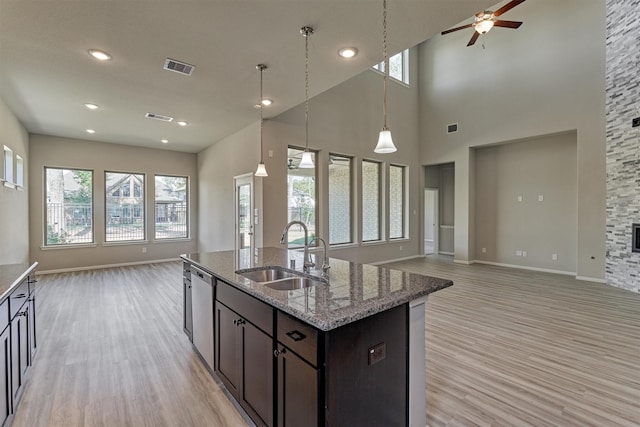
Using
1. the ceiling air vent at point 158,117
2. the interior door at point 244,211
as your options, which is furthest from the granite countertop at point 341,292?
the ceiling air vent at point 158,117

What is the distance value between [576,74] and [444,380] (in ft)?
21.6

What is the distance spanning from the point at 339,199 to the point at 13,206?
5.68 meters

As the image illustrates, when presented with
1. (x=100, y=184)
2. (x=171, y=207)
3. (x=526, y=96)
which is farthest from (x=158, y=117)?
(x=526, y=96)

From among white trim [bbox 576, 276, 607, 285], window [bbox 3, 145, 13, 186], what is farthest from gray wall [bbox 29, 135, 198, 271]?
white trim [bbox 576, 276, 607, 285]

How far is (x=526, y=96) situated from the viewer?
640 cm

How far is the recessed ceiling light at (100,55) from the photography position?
3.02m

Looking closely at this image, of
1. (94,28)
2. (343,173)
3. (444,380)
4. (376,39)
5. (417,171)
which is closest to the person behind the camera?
(444,380)

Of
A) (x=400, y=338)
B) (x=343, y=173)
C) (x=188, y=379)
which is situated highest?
(x=343, y=173)

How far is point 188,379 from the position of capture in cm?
242

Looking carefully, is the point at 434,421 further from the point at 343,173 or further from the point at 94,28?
the point at 343,173

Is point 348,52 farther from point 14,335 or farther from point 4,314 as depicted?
point 14,335

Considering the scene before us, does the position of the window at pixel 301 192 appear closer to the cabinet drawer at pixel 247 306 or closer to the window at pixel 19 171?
the cabinet drawer at pixel 247 306

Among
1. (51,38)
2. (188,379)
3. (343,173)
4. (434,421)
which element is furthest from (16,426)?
(343,173)

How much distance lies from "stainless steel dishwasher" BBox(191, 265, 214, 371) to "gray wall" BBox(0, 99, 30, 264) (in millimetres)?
3520
